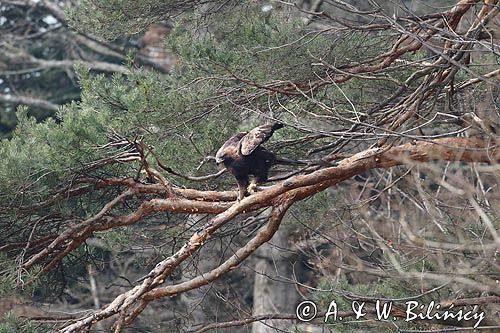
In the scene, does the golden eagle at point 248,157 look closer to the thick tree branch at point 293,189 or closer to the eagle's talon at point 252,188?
the eagle's talon at point 252,188

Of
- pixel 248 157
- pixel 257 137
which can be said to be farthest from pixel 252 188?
pixel 257 137

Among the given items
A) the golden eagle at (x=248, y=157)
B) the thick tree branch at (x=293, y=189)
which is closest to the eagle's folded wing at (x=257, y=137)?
the golden eagle at (x=248, y=157)

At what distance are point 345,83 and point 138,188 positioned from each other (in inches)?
82.0

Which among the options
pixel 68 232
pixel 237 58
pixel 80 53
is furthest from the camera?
pixel 80 53

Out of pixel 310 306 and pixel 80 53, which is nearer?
pixel 310 306

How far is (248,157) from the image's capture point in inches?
249

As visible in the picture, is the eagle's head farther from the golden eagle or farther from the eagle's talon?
the eagle's talon

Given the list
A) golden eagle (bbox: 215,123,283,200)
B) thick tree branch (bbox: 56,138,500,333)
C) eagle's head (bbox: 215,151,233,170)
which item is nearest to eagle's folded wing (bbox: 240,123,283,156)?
golden eagle (bbox: 215,123,283,200)

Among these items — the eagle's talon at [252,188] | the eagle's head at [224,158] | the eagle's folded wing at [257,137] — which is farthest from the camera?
the eagle's talon at [252,188]

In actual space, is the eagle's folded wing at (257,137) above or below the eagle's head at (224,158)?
above

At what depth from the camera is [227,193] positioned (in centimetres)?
692

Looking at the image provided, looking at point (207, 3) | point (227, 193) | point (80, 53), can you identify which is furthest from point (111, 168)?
point (80, 53)

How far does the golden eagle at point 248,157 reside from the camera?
6.14 m

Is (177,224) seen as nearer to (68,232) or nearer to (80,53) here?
(68,232)
